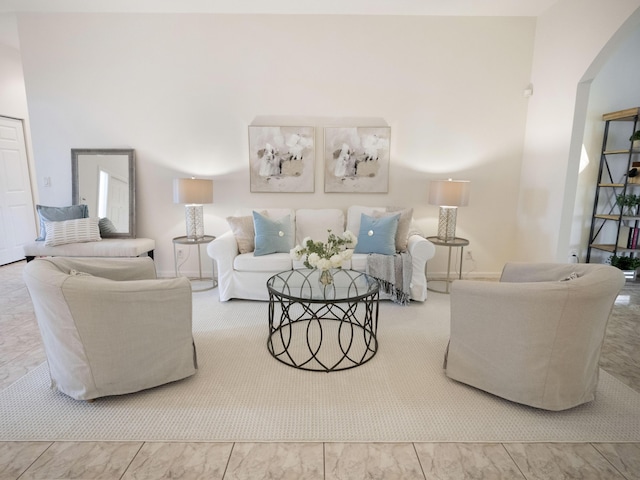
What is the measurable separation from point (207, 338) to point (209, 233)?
1.83 m

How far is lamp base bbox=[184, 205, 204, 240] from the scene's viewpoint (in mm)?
4035

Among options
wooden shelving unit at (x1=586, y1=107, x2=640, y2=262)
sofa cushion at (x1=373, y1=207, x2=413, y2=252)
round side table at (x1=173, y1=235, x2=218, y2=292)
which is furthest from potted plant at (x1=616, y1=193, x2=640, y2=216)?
round side table at (x1=173, y1=235, x2=218, y2=292)

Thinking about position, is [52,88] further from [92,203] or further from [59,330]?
[59,330]

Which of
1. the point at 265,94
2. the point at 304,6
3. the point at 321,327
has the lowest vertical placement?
→ the point at 321,327

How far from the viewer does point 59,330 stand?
73.9 inches

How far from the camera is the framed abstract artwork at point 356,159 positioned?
161 inches

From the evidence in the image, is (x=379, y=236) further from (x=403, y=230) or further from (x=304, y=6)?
(x=304, y=6)

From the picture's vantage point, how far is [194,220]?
4059 millimetres

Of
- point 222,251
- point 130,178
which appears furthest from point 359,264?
point 130,178

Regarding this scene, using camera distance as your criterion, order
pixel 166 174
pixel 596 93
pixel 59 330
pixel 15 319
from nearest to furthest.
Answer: pixel 59 330, pixel 15 319, pixel 596 93, pixel 166 174

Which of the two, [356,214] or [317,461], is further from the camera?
[356,214]

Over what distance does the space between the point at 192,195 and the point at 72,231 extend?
1.40m

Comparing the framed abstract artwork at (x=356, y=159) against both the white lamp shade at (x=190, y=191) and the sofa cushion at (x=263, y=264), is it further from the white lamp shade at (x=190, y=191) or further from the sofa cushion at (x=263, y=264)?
the white lamp shade at (x=190, y=191)

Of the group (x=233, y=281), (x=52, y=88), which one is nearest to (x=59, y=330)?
(x=233, y=281)
